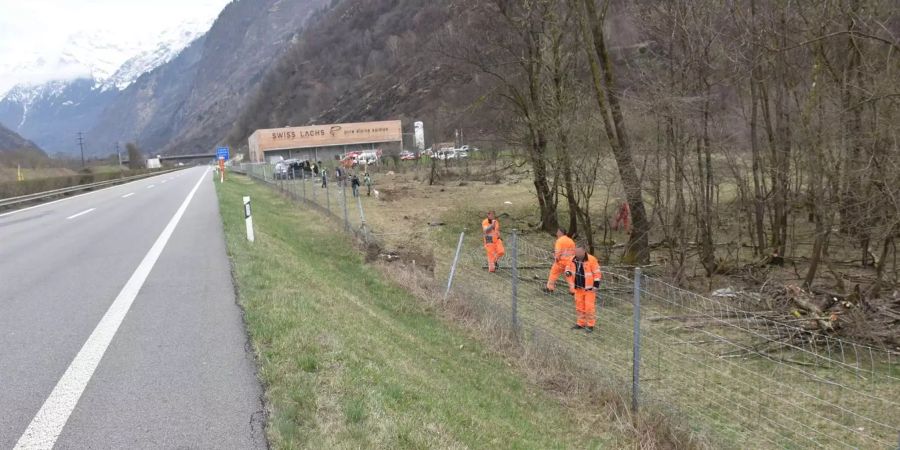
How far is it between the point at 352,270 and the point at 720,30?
945 cm

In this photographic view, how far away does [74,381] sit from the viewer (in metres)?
4.48

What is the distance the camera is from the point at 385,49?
145375 mm

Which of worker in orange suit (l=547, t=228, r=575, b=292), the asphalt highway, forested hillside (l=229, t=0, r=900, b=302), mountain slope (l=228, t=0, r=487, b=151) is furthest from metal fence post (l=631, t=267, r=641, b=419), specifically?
mountain slope (l=228, t=0, r=487, b=151)

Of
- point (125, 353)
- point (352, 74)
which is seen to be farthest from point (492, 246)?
point (352, 74)

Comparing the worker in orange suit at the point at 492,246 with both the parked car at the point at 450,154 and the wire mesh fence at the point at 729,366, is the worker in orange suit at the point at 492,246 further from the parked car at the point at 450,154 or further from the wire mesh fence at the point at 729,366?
the parked car at the point at 450,154

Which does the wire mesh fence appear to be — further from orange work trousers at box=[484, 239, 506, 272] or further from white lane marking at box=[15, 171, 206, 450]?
white lane marking at box=[15, 171, 206, 450]

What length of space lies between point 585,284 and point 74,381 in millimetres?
6203

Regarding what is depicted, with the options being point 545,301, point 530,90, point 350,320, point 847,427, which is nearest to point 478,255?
point 545,301

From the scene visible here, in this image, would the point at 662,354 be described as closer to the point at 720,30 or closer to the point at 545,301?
the point at 545,301

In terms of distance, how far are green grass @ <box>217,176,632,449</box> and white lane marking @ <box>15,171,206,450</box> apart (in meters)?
1.25

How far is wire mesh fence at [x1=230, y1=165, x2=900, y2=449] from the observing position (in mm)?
6145

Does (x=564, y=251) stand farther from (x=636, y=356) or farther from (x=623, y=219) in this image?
(x=623, y=219)

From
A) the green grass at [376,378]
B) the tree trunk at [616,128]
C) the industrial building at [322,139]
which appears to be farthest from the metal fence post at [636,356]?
the industrial building at [322,139]

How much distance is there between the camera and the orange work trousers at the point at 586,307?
8.59 m
